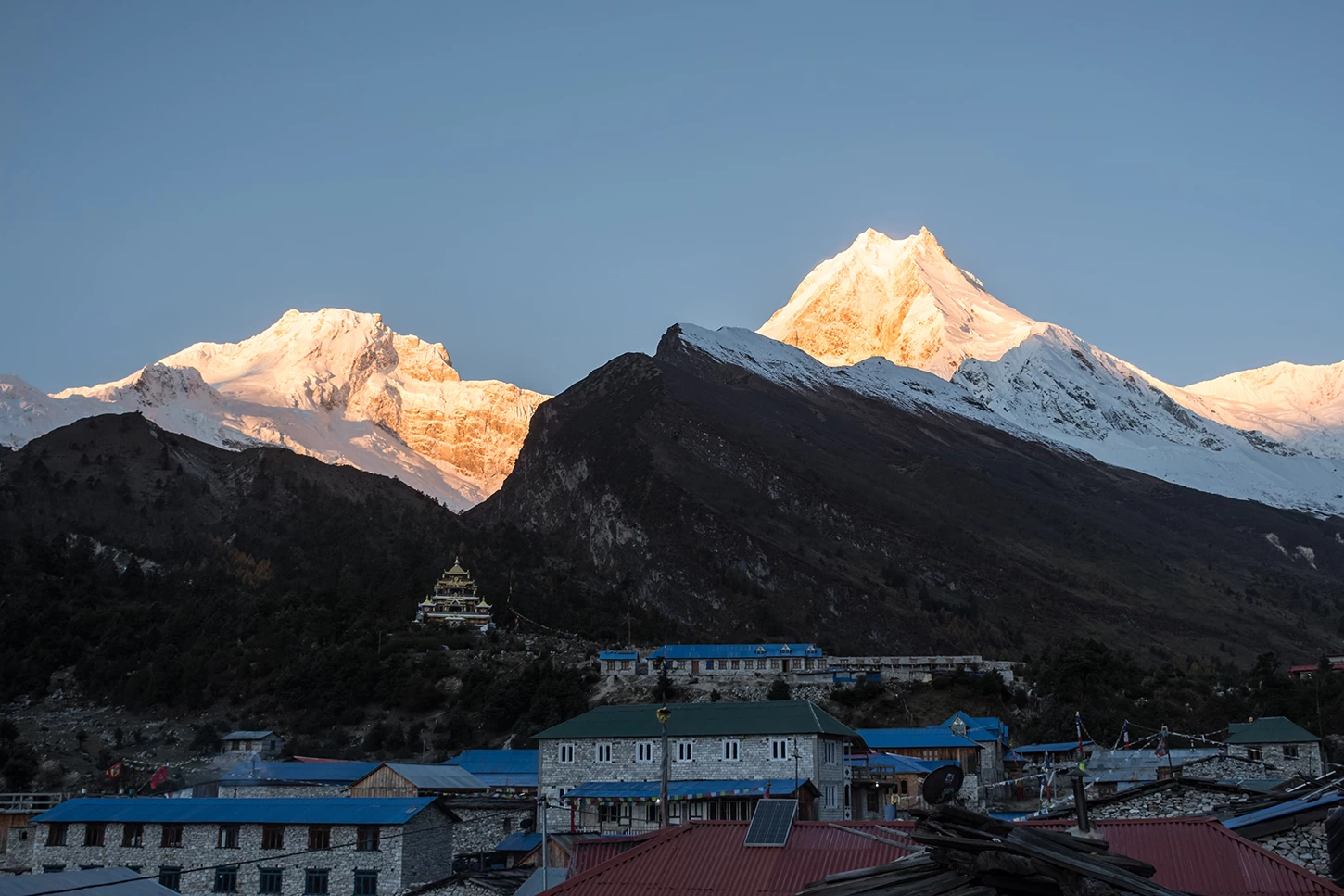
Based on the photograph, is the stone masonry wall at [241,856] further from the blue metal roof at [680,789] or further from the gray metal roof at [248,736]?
the gray metal roof at [248,736]

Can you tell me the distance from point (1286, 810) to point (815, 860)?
27.8 ft

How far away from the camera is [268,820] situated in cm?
4441

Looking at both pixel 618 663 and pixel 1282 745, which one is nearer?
pixel 1282 745

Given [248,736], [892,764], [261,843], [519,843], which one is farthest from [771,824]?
[248,736]

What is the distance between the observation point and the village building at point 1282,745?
50.3m

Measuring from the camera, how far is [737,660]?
105m

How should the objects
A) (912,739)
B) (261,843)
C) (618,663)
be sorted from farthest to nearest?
1. (618,663)
2. (912,739)
3. (261,843)

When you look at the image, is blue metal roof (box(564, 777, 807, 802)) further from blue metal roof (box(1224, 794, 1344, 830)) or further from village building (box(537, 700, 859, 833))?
blue metal roof (box(1224, 794, 1344, 830))

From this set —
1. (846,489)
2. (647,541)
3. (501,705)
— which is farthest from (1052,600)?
(501,705)

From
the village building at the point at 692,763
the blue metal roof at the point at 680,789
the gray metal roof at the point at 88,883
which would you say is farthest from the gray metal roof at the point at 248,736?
the gray metal roof at the point at 88,883

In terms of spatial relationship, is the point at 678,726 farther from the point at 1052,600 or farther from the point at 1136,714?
the point at 1052,600

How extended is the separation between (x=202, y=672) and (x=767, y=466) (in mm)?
100166

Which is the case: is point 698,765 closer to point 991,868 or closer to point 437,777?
point 437,777

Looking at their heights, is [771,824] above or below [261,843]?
above
